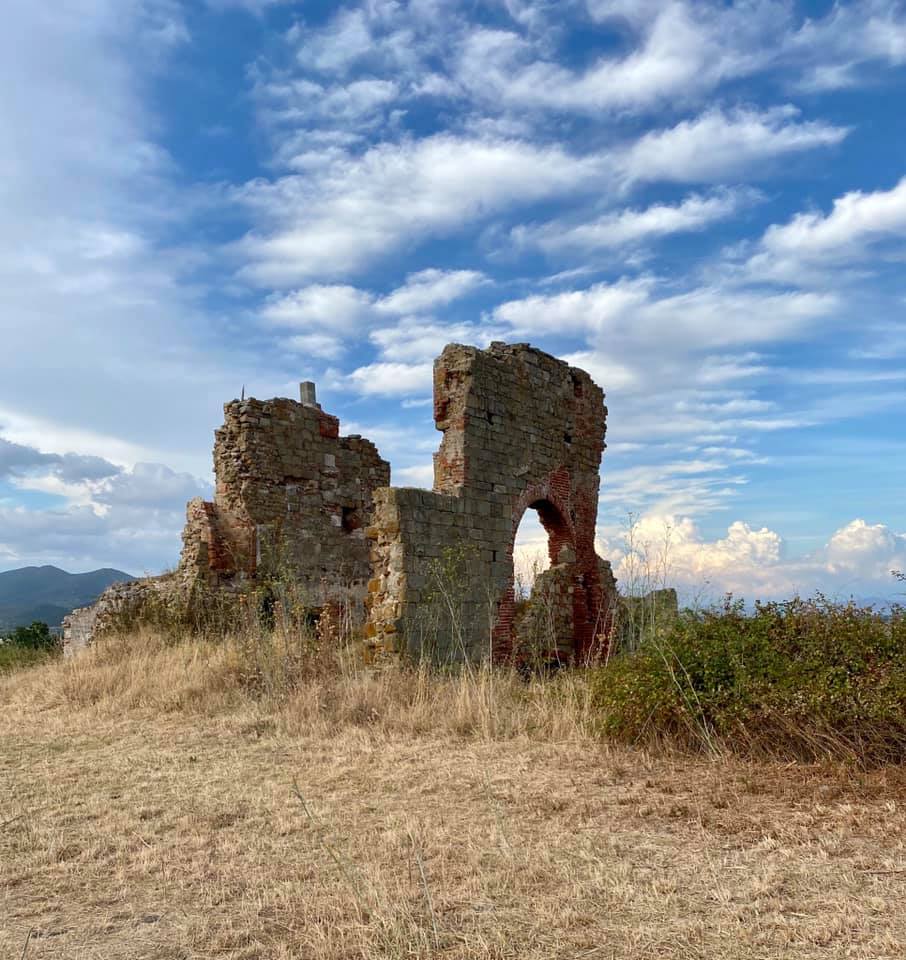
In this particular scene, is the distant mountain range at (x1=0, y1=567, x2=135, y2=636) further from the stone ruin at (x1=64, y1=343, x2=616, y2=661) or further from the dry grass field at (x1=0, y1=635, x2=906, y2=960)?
the dry grass field at (x1=0, y1=635, x2=906, y2=960)

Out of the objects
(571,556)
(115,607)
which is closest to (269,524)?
(115,607)

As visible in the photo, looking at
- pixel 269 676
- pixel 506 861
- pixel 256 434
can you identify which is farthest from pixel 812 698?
pixel 256 434

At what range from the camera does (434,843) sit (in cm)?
442

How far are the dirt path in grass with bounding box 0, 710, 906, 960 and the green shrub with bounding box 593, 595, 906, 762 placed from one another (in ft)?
1.03

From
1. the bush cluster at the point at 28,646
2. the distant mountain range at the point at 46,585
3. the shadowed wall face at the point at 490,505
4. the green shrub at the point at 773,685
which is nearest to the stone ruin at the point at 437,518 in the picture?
the shadowed wall face at the point at 490,505

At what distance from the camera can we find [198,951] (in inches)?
132

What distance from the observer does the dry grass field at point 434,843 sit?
335 cm

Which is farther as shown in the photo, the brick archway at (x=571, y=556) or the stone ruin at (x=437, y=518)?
the brick archway at (x=571, y=556)

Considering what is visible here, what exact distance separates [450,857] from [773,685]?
2756 mm

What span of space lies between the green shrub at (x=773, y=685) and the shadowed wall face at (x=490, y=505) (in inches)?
Answer: 102

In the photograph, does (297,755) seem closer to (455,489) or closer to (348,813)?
(348,813)

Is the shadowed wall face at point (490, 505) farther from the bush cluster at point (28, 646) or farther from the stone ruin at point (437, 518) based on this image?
the bush cluster at point (28, 646)

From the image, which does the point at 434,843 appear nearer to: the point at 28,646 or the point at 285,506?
the point at 285,506

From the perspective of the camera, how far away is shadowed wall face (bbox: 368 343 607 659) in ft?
32.5
